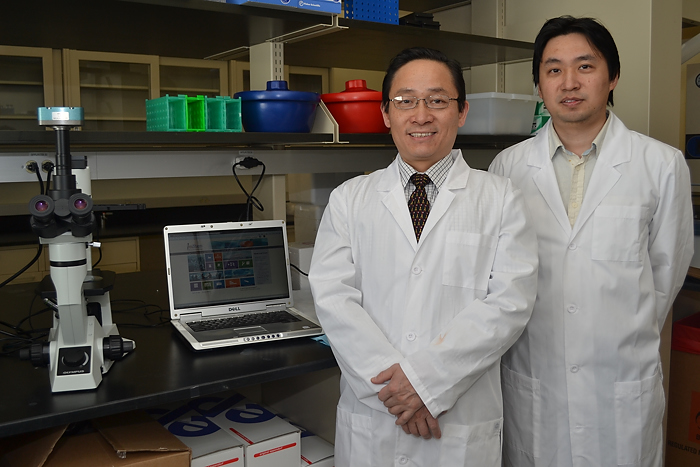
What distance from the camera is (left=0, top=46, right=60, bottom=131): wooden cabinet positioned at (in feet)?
13.5

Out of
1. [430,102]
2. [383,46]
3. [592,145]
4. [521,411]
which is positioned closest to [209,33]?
[383,46]

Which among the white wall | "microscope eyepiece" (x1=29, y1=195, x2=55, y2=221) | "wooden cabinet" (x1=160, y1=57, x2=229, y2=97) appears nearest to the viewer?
"microscope eyepiece" (x1=29, y1=195, x2=55, y2=221)

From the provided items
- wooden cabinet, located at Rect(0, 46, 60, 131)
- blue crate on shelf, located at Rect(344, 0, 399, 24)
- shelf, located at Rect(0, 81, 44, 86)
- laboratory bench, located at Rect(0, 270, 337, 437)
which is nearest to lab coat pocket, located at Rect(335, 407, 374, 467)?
laboratory bench, located at Rect(0, 270, 337, 437)

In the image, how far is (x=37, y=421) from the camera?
1.15 metres

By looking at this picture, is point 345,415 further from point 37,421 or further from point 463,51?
point 463,51

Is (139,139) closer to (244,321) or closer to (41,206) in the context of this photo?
(41,206)

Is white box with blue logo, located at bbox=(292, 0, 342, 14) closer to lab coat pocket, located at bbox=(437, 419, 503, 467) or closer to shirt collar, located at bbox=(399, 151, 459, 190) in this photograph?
shirt collar, located at bbox=(399, 151, 459, 190)

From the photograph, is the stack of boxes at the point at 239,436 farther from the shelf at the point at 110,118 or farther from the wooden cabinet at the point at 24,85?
the shelf at the point at 110,118

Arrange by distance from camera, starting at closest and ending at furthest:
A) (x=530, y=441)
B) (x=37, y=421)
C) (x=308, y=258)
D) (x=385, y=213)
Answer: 1. (x=37, y=421)
2. (x=385, y=213)
3. (x=530, y=441)
4. (x=308, y=258)

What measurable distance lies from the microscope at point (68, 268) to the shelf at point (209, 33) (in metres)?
0.42

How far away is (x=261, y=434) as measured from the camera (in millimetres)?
1578

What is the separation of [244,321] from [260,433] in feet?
0.95

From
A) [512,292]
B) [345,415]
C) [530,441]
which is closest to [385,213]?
[512,292]

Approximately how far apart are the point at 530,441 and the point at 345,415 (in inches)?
18.7
